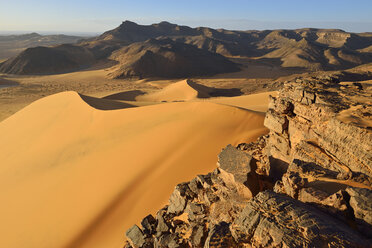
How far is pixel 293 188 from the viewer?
405 centimetres

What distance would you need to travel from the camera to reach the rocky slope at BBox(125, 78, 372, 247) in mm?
3334

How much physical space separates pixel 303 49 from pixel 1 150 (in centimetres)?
6261

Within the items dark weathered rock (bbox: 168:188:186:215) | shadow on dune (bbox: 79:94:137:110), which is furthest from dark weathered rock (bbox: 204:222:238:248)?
shadow on dune (bbox: 79:94:137:110)

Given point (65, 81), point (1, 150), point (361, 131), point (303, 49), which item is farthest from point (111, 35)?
point (361, 131)

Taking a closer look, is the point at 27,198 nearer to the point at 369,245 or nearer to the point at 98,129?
the point at 98,129

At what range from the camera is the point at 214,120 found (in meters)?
10.1

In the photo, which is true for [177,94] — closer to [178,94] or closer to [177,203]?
[178,94]

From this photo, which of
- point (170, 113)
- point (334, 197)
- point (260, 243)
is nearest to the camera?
point (260, 243)

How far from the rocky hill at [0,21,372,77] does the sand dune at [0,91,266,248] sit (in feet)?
117

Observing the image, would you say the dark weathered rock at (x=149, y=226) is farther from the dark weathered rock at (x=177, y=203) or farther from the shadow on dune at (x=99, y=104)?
the shadow on dune at (x=99, y=104)

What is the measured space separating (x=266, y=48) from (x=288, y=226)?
289 ft

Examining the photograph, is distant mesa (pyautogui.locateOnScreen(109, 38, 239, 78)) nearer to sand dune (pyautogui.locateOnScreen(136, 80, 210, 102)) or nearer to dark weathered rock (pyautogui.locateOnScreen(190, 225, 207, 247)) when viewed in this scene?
sand dune (pyautogui.locateOnScreen(136, 80, 210, 102))

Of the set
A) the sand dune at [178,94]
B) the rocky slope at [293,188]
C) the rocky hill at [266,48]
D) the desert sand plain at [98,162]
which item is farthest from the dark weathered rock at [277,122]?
the rocky hill at [266,48]

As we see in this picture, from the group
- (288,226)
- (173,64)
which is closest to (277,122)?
(288,226)
